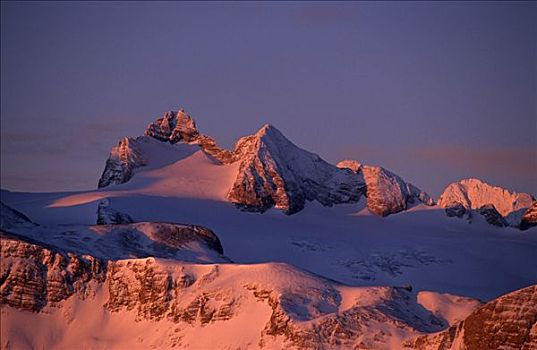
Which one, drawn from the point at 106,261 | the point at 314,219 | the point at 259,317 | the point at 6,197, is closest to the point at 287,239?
the point at 314,219

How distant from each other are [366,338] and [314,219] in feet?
236

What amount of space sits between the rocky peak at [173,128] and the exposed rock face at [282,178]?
11361mm

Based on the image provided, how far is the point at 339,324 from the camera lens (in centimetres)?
8444

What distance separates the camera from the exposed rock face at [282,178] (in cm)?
15538

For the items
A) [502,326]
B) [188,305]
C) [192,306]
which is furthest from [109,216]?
[502,326]

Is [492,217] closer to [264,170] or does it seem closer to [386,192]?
[386,192]

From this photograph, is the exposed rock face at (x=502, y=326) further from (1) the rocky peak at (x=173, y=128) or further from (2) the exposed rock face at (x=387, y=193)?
(1) the rocky peak at (x=173, y=128)

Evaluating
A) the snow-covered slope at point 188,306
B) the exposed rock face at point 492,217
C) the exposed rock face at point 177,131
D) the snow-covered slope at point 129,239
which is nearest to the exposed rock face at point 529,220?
the exposed rock face at point 492,217

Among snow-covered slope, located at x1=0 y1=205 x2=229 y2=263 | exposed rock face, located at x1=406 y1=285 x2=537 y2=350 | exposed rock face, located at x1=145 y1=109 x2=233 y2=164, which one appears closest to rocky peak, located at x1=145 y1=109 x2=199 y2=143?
exposed rock face, located at x1=145 y1=109 x2=233 y2=164

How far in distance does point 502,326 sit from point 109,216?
6023cm

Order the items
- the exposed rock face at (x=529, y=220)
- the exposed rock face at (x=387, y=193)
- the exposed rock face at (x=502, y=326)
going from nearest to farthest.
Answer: the exposed rock face at (x=502, y=326) < the exposed rock face at (x=529, y=220) < the exposed rock face at (x=387, y=193)

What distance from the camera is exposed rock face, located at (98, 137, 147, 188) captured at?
162125 mm

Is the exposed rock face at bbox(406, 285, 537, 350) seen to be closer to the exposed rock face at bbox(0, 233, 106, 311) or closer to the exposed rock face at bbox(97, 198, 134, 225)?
the exposed rock face at bbox(0, 233, 106, 311)

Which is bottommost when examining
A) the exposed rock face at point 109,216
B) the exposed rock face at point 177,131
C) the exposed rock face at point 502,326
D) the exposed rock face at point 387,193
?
the exposed rock face at point 502,326
